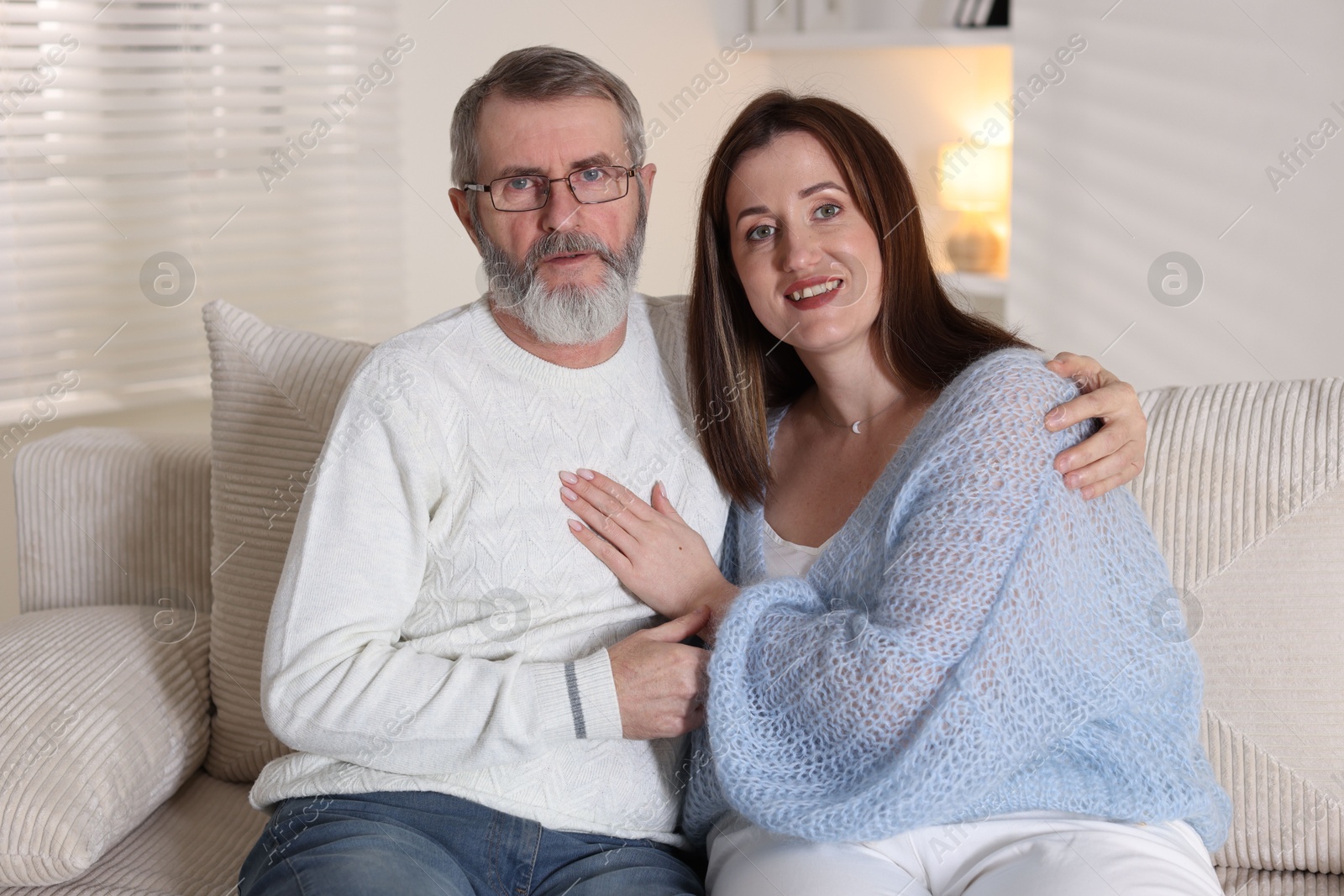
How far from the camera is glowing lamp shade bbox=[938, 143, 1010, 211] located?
331 cm

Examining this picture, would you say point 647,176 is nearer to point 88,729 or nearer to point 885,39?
point 88,729

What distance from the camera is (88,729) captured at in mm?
1594

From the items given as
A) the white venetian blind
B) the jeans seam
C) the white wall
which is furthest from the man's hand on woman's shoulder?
the white venetian blind

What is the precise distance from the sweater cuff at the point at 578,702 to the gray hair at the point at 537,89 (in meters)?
0.68

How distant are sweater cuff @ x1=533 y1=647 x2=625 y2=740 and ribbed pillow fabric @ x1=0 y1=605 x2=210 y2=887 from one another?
660 millimetres

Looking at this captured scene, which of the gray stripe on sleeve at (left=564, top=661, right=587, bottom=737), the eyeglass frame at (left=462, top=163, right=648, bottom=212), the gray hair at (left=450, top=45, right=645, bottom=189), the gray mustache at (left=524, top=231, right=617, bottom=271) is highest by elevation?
the gray hair at (left=450, top=45, right=645, bottom=189)

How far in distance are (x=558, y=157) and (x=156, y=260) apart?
1781 mm

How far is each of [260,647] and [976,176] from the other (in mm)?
2456

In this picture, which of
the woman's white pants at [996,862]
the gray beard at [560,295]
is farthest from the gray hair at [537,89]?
the woman's white pants at [996,862]

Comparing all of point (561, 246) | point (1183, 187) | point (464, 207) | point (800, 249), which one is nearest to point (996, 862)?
point (800, 249)

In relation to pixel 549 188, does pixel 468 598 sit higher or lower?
lower

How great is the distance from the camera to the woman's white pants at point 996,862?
4.04ft

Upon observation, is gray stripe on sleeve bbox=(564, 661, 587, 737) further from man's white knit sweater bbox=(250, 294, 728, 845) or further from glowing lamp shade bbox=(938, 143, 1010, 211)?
glowing lamp shade bbox=(938, 143, 1010, 211)

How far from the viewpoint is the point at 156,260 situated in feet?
9.43
